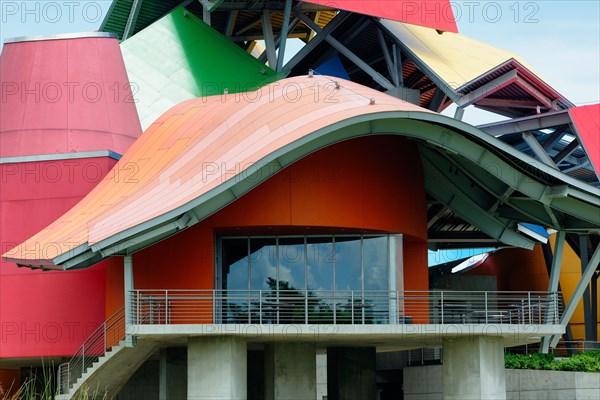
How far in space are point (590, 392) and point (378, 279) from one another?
8.60 meters

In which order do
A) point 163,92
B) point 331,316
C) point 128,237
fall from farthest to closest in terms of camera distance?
point 163,92 < point 331,316 < point 128,237

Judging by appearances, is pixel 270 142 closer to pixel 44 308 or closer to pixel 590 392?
pixel 44 308

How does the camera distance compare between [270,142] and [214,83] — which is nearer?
[270,142]

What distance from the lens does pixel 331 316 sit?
1405 inches

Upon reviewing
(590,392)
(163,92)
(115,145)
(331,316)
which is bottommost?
(590,392)

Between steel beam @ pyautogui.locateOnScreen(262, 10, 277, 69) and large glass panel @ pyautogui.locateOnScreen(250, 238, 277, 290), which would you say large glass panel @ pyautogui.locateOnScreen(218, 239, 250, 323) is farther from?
steel beam @ pyautogui.locateOnScreen(262, 10, 277, 69)

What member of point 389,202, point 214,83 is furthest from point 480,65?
point 389,202

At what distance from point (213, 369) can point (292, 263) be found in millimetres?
4504

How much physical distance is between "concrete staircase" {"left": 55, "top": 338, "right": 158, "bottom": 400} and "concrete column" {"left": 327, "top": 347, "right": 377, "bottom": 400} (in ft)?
31.1

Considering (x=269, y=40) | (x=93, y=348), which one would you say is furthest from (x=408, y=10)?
(x=93, y=348)

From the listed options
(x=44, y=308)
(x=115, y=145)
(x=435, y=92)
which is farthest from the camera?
(x=435, y=92)

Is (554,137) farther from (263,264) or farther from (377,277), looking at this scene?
(263,264)

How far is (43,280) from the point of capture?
38469 millimetres

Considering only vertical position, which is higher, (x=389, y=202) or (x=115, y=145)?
(x=115, y=145)
